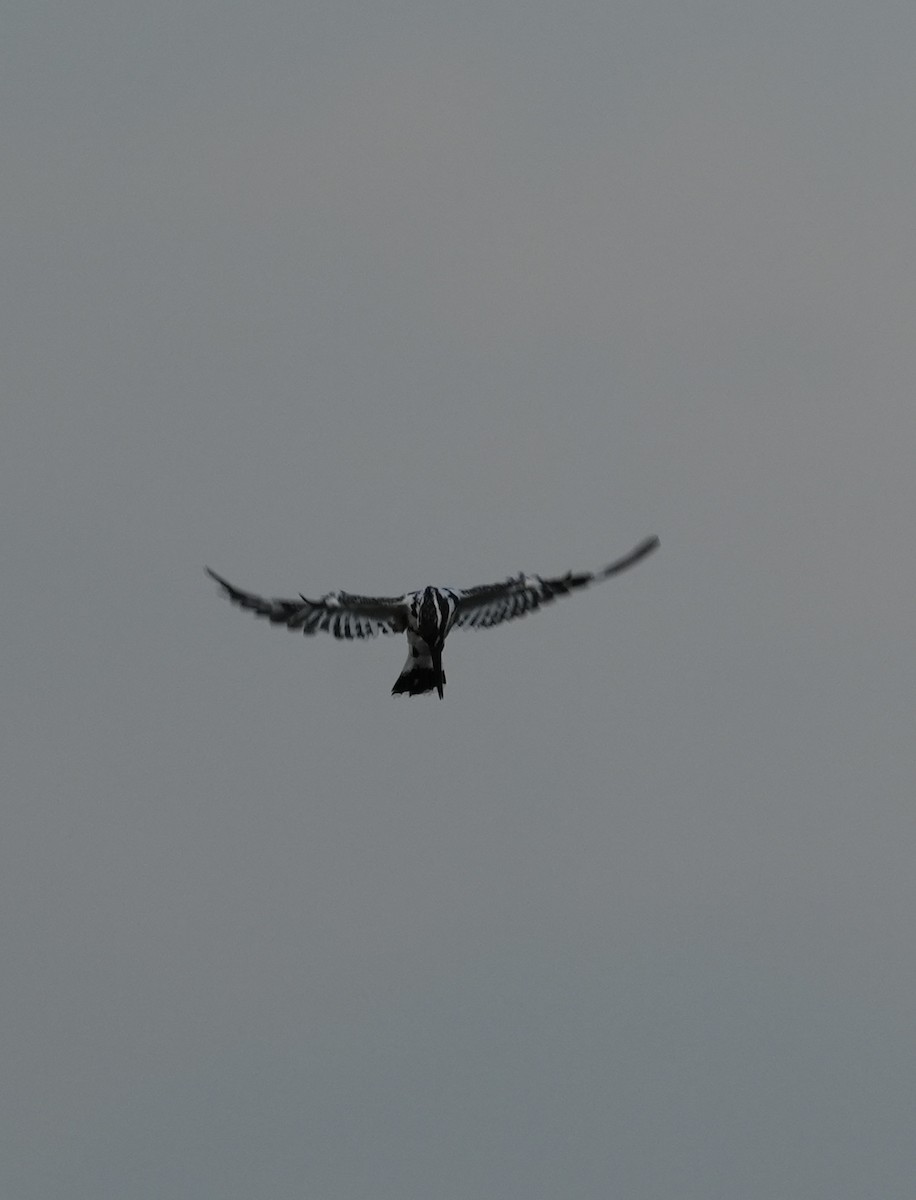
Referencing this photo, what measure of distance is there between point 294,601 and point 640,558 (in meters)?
10.5

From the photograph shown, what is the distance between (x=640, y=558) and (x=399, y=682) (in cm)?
811

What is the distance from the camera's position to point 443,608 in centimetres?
19950

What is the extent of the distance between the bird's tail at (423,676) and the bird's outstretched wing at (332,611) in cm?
139

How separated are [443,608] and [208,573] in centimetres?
1165

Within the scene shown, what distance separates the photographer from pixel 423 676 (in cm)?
19975

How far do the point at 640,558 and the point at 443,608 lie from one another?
6088 mm

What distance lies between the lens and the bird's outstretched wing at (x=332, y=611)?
648ft

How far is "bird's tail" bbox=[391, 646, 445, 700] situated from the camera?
655 feet

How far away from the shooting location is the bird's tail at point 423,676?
199500 mm

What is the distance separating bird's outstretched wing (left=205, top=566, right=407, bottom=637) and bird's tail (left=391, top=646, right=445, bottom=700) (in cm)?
139

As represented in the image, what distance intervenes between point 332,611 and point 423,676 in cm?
352

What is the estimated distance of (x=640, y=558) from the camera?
199750 millimetres

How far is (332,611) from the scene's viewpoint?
199m

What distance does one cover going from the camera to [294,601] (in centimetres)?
19850
